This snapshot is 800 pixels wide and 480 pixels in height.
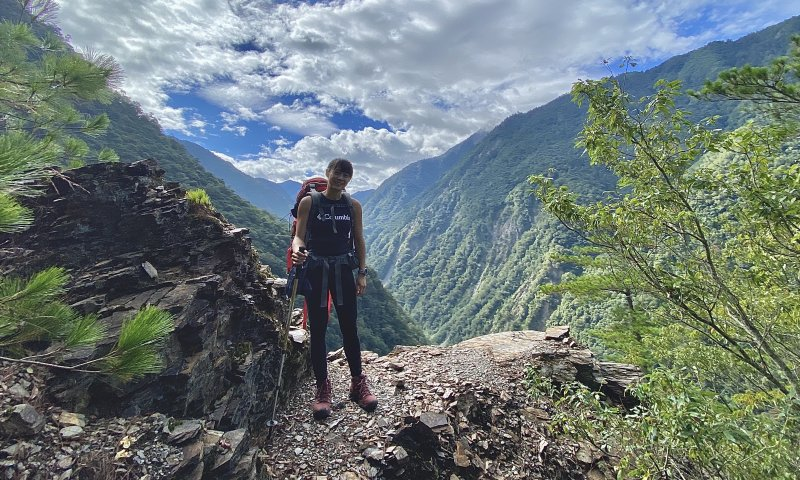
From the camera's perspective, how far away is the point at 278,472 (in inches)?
156

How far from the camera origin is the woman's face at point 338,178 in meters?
4.68

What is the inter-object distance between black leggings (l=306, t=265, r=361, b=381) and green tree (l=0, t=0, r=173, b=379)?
5.80 feet

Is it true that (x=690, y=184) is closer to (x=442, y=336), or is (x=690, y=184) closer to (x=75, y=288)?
(x=75, y=288)

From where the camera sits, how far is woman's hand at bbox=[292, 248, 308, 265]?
4371mm

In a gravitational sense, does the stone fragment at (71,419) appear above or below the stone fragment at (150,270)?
below

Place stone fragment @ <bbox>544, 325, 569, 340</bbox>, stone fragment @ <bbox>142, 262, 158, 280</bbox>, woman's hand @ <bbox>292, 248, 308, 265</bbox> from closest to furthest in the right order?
1. woman's hand @ <bbox>292, 248, 308, 265</bbox>
2. stone fragment @ <bbox>142, 262, 158, 280</bbox>
3. stone fragment @ <bbox>544, 325, 569, 340</bbox>

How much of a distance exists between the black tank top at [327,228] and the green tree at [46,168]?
2066 millimetres

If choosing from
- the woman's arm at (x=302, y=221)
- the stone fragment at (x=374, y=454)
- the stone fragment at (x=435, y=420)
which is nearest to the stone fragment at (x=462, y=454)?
the stone fragment at (x=435, y=420)

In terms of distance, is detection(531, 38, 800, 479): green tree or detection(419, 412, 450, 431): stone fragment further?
detection(419, 412, 450, 431): stone fragment

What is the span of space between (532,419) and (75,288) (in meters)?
7.28

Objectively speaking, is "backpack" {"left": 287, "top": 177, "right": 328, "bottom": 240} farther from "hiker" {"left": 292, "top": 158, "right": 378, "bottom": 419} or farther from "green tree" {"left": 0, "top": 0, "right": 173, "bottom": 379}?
"green tree" {"left": 0, "top": 0, "right": 173, "bottom": 379}

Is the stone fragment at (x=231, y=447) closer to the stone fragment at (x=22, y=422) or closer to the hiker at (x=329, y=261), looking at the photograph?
the hiker at (x=329, y=261)

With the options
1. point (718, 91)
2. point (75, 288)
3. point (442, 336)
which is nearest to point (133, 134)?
point (75, 288)

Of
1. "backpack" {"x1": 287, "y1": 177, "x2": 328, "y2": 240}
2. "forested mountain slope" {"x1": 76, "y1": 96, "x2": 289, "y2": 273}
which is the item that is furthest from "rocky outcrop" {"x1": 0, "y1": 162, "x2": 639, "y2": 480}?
"forested mountain slope" {"x1": 76, "y1": 96, "x2": 289, "y2": 273}
